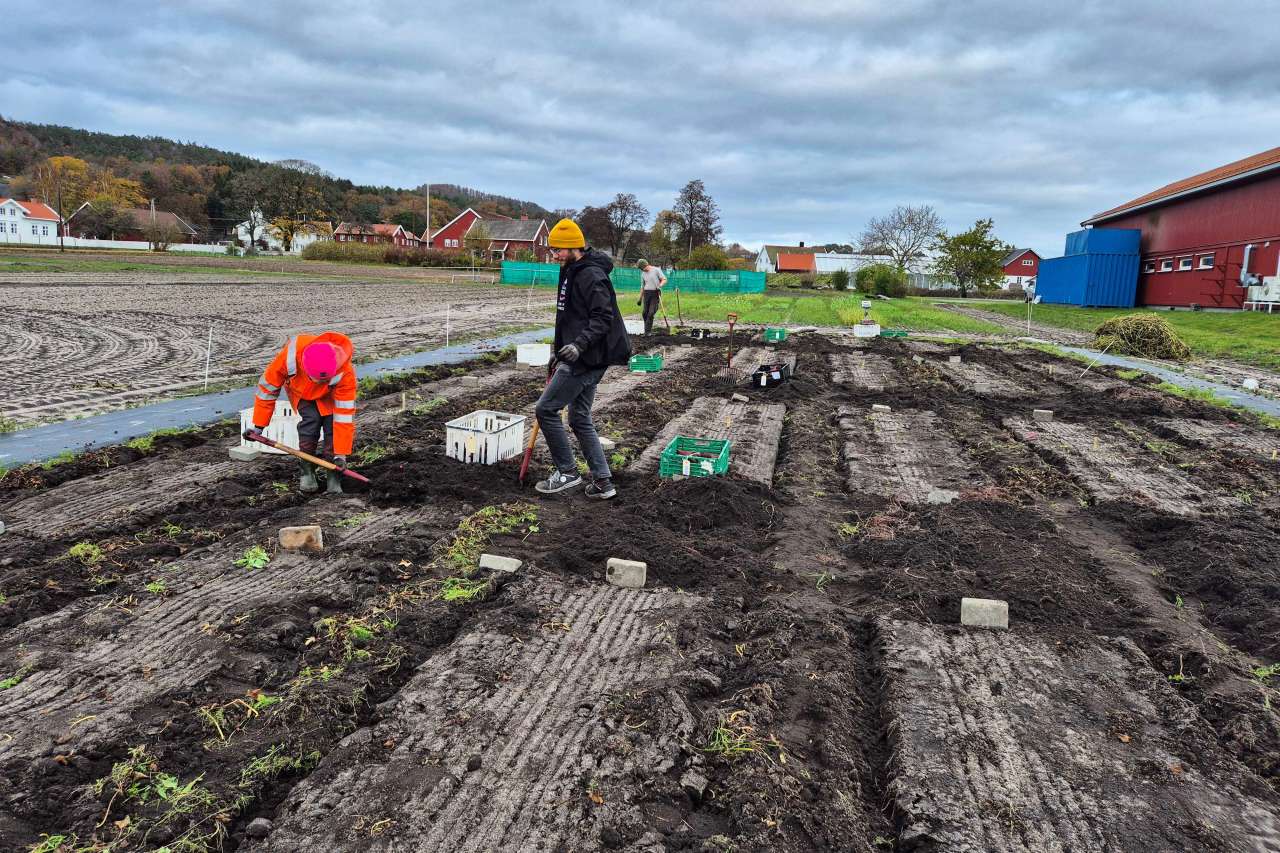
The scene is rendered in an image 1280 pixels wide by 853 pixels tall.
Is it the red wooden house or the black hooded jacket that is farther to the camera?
the red wooden house

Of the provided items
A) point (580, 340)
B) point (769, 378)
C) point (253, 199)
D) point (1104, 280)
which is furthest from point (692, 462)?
point (253, 199)

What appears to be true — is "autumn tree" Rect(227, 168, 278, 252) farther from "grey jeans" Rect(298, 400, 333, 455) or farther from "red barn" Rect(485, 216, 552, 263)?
"grey jeans" Rect(298, 400, 333, 455)

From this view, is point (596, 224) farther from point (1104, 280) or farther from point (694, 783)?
point (694, 783)

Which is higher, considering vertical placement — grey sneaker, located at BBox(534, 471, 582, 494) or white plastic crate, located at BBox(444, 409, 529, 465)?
white plastic crate, located at BBox(444, 409, 529, 465)

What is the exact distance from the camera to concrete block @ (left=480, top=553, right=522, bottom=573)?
15.1 ft

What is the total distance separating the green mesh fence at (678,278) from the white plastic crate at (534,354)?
3354 cm

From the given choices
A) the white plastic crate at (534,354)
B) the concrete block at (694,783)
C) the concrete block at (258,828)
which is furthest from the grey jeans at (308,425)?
the white plastic crate at (534,354)

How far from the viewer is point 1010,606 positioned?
4359 millimetres

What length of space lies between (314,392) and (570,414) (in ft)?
6.25

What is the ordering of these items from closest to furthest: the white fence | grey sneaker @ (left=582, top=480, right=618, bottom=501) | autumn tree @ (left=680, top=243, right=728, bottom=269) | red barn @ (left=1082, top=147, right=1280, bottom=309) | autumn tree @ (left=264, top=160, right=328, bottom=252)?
grey sneaker @ (left=582, top=480, right=618, bottom=501), red barn @ (left=1082, top=147, right=1280, bottom=309), autumn tree @ (left=680, top=243, right=728, bottom=269), the white fence, autumn tree @ (left=264, top=160, right=328, bottom=252)

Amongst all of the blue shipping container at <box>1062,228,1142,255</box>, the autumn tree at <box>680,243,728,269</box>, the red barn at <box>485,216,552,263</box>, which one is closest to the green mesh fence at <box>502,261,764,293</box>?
the autumn tree at <box>680,243,728,269</box>

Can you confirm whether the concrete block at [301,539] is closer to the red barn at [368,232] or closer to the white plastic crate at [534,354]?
the white plastic crate at [534,354]

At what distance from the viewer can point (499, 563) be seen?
182 inches

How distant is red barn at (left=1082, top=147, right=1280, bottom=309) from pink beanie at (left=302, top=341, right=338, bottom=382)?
31223 mm
